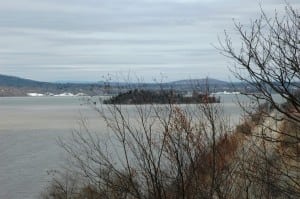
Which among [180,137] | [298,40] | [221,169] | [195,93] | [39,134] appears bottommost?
[39,134]

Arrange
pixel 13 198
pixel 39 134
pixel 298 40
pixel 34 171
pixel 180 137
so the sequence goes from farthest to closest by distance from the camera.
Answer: pixel 39 134
pixel 34 171
pixel 13 198
pixel 180 137
pixel 298 40

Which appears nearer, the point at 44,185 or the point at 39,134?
the point at 44,185

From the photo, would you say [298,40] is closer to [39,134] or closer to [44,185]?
[44,185]

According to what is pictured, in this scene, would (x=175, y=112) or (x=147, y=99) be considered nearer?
(x=175, y=112)

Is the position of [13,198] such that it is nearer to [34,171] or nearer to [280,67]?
[34,171]

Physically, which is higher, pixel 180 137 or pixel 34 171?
pixel 180 137

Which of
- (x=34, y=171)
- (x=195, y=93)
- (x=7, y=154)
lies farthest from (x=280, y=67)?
(x=7, y=154)

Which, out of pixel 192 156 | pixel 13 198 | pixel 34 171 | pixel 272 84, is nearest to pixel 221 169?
pixel 192 156

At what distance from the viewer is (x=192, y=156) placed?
7211mm

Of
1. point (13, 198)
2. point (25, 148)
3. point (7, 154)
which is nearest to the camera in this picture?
point (13, 198)

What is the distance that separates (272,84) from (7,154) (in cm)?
3511

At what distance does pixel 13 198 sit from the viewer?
988 inches

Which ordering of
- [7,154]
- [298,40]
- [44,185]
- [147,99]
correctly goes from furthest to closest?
1. [7,154]
2. [44,185]
3. [147,99]
4. [298,40]

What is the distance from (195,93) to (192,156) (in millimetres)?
1297
